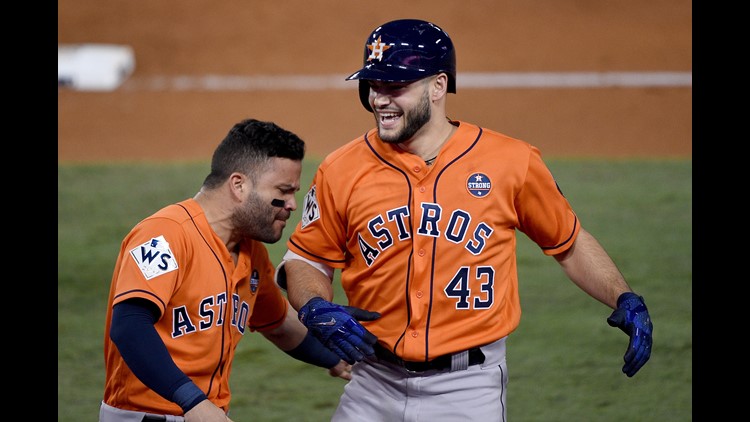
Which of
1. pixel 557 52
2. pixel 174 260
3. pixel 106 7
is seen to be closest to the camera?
pixel 174 260

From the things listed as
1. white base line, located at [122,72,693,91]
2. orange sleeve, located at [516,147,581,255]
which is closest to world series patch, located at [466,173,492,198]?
orange sleeve, located at [516,147,581,255]

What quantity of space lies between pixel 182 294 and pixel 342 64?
33.9 feet

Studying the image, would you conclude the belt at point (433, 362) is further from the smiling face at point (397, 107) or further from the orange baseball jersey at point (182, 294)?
the smiling face at point (397, 107)

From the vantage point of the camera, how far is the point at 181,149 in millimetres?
11539

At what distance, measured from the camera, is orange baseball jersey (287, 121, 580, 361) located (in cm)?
384

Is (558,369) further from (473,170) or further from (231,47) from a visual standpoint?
(231,47)

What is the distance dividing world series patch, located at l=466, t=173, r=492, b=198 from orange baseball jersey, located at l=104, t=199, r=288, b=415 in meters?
0.92

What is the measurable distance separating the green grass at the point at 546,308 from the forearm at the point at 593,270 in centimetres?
193

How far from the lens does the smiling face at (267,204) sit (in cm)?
388

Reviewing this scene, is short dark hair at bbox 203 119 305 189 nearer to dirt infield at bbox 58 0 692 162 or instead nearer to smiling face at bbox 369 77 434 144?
smiling face at bbox 369 77 434 144

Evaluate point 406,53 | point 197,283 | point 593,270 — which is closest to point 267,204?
point 197,283

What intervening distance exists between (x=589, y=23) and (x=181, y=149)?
6.05m

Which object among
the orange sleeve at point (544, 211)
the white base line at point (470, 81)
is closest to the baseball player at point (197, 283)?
the orange sleeve at point (544, 211)

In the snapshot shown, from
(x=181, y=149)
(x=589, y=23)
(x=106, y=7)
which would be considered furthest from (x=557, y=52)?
(x=106, y=7)
